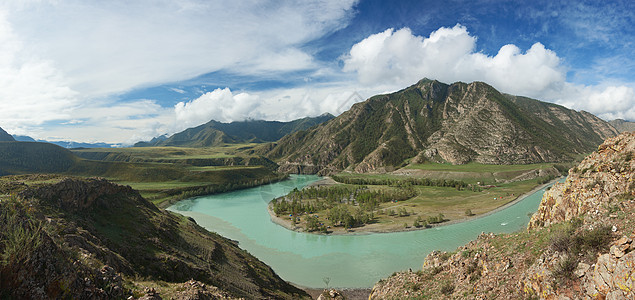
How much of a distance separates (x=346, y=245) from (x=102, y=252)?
53.0 metres

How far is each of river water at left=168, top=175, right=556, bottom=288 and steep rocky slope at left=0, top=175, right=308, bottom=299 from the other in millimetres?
16971

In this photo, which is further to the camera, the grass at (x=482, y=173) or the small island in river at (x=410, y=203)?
the grass at (x=482, y=173)

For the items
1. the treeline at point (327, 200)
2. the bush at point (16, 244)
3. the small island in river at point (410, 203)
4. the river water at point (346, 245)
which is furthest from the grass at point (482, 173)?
the bush at point (16, 244)

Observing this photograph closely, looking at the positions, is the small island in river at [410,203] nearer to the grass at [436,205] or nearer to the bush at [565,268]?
the grass at [436,205]

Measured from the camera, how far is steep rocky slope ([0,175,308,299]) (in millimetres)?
6941

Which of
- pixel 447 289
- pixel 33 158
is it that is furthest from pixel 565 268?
pixel 33 158

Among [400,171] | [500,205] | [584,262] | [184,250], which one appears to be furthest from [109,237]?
[400,171]

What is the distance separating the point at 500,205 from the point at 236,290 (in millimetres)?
96082

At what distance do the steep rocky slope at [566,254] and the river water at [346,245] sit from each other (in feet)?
88.5

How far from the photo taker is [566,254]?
32.6 ft

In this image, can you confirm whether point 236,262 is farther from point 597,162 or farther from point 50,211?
point 597,162

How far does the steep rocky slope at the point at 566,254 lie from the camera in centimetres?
845

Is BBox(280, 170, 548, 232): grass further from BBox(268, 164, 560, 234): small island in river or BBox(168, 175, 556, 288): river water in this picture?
BBox(168, 175, 556, 288): river water

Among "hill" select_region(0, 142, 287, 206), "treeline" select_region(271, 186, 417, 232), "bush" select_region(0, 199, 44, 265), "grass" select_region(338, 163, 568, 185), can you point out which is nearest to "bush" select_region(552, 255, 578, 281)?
"bush" select_region(0, 199, 44, 265)
